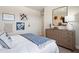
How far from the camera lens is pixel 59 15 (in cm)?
359

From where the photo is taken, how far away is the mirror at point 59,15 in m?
3.31

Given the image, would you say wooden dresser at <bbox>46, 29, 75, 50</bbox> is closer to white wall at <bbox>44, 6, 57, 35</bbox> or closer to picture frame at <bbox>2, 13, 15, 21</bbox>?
white wall at <bbox>44, 6, 57, 35</bbox>

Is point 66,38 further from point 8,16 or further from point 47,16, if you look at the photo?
point 8,16

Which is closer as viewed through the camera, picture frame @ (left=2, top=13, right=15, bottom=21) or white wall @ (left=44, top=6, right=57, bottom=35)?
picture frame @ (left=2, top=13, right=15, bottom=21)

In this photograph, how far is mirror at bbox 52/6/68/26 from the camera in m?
3.31

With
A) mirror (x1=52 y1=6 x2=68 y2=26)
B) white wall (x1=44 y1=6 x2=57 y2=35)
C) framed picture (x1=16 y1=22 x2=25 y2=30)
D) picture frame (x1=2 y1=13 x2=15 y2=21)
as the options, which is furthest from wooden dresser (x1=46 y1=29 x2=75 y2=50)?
picture frame (x1=2 y1=13 x2=15 y2=21)

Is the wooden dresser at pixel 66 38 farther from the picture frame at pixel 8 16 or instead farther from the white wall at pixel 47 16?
the picture frame at pixel 8 16

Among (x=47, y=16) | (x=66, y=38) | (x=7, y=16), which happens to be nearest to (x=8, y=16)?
(x=7, y=16)

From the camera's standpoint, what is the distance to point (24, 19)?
3.52 m

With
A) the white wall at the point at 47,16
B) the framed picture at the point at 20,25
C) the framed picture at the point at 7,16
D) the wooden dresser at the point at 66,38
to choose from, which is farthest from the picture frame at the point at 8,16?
the wooden dresser at the point at 66,38
